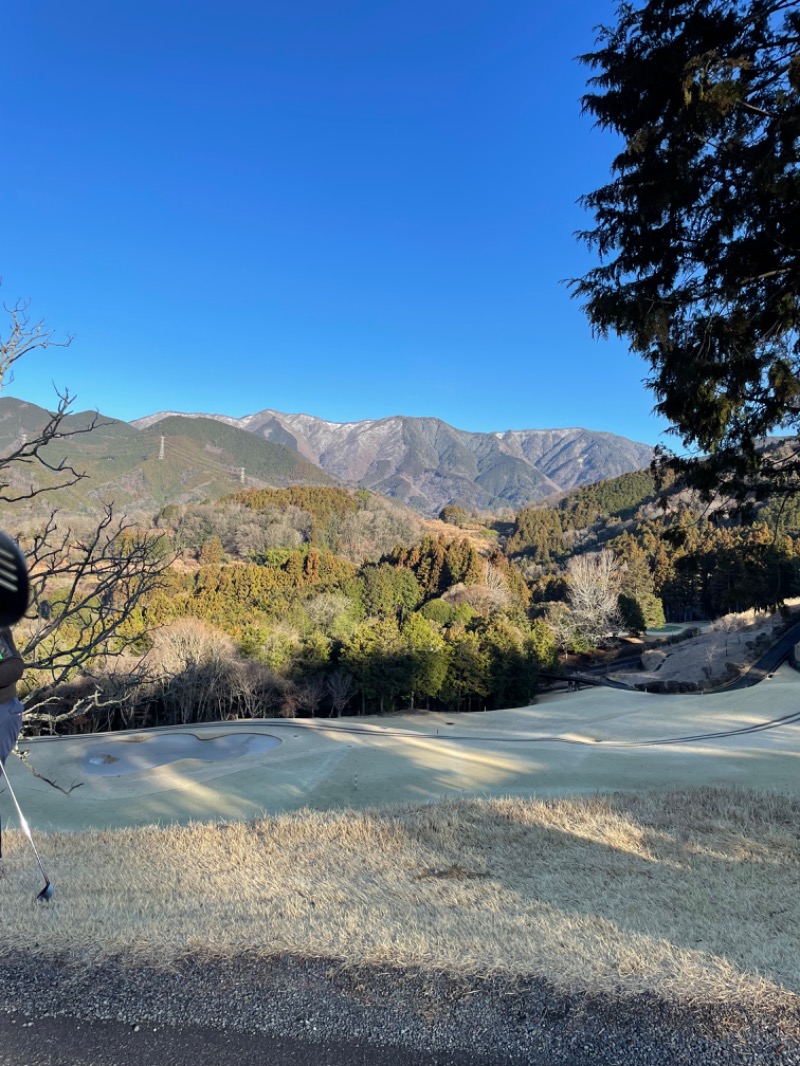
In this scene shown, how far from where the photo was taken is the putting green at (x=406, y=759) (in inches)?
445

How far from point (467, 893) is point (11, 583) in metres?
3.09

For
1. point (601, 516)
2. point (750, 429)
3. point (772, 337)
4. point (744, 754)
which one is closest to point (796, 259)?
point (772, 337)

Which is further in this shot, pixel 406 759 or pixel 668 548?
pixel 668 548

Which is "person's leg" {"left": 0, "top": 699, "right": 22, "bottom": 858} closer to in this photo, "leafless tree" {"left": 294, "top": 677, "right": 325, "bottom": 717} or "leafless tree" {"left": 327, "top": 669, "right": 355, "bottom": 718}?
"leafless tree" {"left": 327, "top": 669, "right": 355, "bottom": 718}

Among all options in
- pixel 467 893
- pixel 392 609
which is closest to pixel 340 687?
pixel 392 609

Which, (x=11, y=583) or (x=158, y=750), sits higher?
(x=11, y=583)

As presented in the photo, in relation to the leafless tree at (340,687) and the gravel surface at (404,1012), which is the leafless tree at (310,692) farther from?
the gravel surface at (404,1012)

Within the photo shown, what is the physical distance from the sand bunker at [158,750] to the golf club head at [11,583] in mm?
16700

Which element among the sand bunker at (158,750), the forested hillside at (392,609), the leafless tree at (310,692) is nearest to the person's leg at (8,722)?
the forested hillside at (392,609)

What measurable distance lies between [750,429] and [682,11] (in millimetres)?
3562

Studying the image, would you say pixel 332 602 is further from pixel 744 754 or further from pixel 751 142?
pixel 751 142

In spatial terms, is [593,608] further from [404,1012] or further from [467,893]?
[404,1012]

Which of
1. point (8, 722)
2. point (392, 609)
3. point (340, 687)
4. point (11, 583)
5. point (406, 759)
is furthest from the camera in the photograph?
point (392, 609)

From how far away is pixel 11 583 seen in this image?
7.14ft
